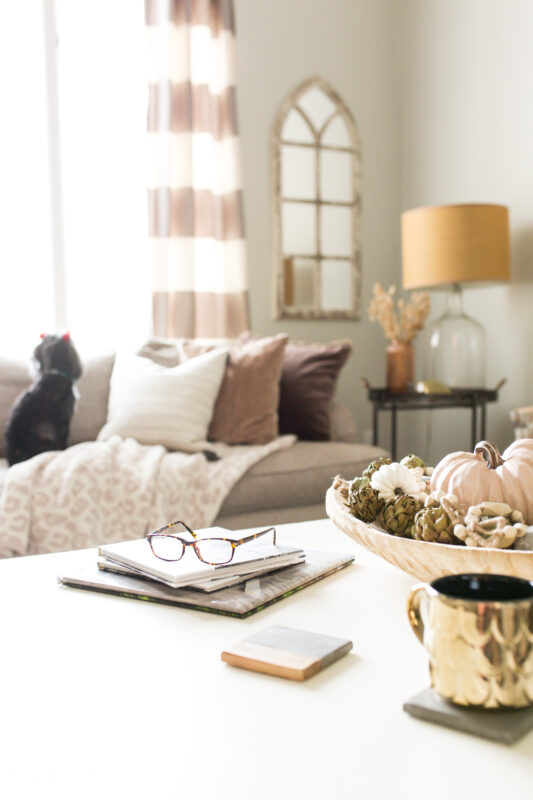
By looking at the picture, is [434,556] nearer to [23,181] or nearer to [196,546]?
[196,546]

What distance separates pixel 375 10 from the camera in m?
4.32

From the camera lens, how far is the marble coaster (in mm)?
618

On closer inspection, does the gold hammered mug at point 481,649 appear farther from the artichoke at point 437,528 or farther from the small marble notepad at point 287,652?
the artichoke at point 437,528

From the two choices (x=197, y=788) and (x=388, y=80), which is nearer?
(x=197, y=788)

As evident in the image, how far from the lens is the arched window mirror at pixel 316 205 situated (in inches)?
161

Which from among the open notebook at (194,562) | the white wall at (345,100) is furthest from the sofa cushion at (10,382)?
the open notebook at (194,562)

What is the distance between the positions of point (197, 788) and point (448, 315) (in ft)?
10.7

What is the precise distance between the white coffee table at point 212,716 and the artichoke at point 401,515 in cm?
9

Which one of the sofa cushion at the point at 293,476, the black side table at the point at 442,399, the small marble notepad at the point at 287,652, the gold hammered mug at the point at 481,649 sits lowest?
the sofa cushion at the point at 293,476

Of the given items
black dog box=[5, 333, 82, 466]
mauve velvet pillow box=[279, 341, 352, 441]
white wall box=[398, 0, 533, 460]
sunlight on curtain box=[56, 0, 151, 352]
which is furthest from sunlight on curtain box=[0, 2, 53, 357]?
white wall box=[398, 0, 533, 460]

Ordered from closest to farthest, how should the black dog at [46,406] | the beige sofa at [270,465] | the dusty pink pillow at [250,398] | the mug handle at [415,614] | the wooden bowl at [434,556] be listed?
1. the mug handle at [415,614]
2. the wooden bowl at [434,556]
3. the beige sofa at [270,465]
4. the black dog at [46,406]
5. the dusty pink pillow at [250,398]

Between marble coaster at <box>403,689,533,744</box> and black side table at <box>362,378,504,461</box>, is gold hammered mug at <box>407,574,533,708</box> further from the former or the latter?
black side table at <box>362,378,504,461</box>

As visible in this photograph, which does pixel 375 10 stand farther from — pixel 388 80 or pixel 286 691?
pixel 286 691

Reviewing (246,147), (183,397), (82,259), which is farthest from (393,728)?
(246,147)
